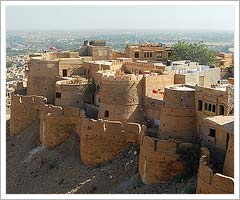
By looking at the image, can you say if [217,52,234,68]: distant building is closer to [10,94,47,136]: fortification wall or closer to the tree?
the tree

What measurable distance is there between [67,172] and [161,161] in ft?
15.9

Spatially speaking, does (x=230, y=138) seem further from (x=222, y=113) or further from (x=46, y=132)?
(x=46, y=132)

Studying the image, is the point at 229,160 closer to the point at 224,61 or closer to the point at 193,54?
the point at 193,54

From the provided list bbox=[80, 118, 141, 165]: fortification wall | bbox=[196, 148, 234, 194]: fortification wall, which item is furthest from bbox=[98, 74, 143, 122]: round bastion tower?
bbox=[196, 148, 234, 194]: fortification wall

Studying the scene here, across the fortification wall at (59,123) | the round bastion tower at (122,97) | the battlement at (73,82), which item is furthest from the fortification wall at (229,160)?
the battlement at (73,82)

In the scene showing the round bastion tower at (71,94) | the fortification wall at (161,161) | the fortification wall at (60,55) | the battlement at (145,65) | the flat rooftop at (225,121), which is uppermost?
the fortification wall at (60,55)

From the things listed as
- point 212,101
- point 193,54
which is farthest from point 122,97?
point 193,54

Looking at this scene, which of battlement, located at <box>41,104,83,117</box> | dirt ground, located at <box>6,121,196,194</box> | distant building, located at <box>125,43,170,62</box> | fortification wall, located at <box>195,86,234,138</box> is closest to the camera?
fortification wall, located at <box>195,86,234,138</box>

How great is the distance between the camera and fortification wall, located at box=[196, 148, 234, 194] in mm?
11751

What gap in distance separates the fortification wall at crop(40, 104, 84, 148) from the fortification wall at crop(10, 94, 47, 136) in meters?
1.87

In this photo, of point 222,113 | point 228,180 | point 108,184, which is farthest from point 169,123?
point 228,180

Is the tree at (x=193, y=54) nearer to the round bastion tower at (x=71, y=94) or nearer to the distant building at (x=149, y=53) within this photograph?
the distant building at (x=149, y=53)

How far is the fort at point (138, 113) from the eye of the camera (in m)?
14.9

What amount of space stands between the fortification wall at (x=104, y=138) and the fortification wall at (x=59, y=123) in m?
1.73
